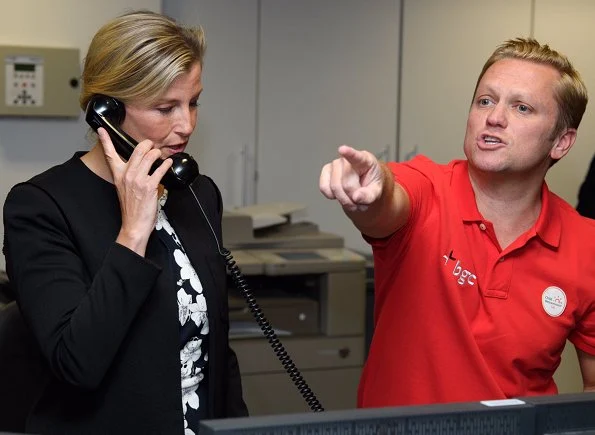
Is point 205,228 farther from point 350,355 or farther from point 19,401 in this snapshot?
point 350,355

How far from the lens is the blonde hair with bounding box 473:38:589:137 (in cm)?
162

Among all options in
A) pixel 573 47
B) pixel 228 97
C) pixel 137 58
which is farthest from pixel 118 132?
pixel 573 47

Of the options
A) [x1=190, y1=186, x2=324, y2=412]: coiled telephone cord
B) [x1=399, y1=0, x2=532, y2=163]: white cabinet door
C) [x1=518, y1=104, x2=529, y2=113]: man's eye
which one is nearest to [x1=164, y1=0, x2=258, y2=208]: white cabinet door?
[x1=399, y1=0, x2=532, y2=163]: white cabinet door

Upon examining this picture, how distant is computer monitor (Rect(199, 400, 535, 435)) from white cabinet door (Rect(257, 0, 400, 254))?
2693 mm

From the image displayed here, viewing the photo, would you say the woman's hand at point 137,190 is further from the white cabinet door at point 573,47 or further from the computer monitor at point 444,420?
the white cabinet door at point 573,47

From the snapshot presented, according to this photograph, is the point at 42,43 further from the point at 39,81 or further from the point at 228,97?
the point at 228,97

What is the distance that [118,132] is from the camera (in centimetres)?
154

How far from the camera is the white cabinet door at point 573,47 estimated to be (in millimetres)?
3814

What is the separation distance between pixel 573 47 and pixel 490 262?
2.54 metres

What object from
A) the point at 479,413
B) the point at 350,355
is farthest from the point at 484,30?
the point at 479,413

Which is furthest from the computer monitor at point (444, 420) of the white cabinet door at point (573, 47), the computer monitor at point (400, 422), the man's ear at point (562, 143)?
the white cabinet door at point (573, 47)

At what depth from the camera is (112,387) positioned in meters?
1.46

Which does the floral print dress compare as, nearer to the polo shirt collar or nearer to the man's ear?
the polo shirt collar

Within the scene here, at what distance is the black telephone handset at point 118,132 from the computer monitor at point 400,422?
0.75 meters
